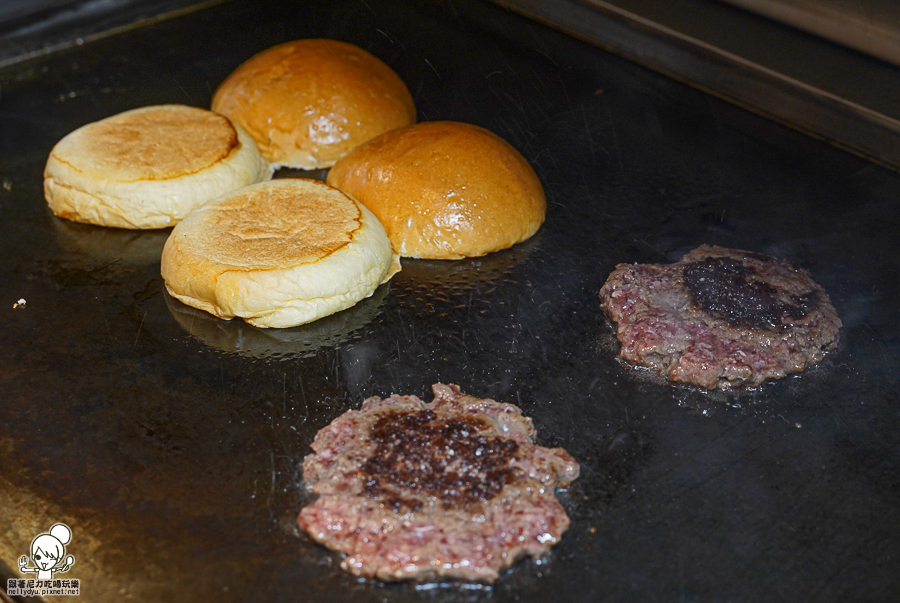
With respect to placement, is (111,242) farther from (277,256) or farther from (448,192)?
(448,192)

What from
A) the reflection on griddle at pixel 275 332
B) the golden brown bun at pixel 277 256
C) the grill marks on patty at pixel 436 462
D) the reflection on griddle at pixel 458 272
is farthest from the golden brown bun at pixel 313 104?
the grill marks on patty at pixel 436 462

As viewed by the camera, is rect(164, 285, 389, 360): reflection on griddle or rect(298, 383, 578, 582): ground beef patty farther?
rect(164, 285, 389, 360): reflection on griddle

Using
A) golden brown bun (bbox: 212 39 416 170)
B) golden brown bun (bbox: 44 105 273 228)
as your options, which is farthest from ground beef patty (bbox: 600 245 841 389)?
golden brown bun (bbox: 44 105 273 228)

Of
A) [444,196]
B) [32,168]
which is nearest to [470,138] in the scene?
[444,196]

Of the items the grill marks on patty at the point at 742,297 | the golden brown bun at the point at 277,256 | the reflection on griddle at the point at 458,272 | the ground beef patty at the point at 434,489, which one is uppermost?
the golden brown bun at the point at 277,256

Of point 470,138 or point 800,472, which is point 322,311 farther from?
point 800,472

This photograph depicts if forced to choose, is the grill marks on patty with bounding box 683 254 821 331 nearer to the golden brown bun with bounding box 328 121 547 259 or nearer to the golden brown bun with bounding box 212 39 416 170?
the golden brown bun with bounding box 328 121 547 259

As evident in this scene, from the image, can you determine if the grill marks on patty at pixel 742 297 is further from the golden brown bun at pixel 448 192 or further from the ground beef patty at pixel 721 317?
the golden brown bun at pixel 448 192
